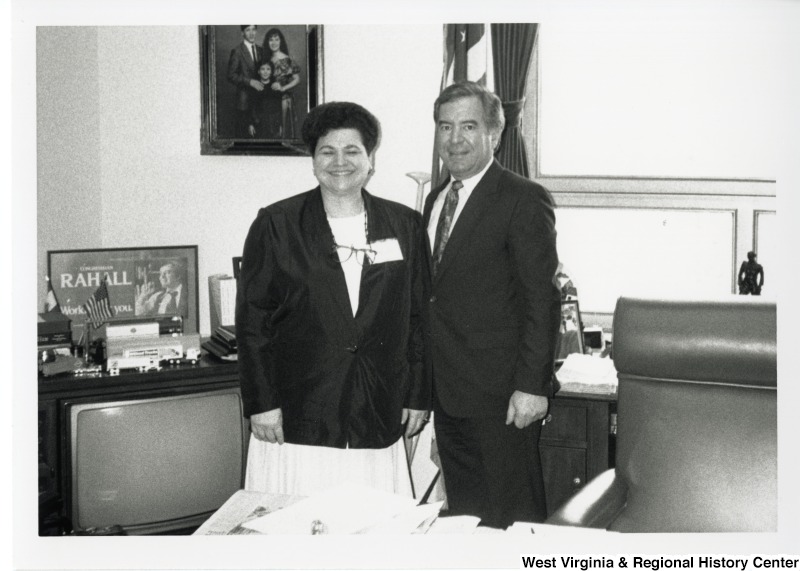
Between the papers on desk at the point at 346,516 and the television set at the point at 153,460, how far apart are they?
104 centimetres

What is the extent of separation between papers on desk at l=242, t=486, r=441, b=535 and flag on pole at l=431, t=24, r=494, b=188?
1.65m

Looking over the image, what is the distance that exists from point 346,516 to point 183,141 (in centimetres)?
197

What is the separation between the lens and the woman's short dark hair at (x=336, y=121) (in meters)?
2.07

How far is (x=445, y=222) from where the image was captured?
2240 mm

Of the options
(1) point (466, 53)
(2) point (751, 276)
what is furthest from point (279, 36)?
(2) point (751, 276)

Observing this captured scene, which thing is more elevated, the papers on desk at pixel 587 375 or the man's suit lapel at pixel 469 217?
the man's suit lapel at pixel 469 217

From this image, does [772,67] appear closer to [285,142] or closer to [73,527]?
[285,142]

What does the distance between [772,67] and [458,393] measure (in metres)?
1.68

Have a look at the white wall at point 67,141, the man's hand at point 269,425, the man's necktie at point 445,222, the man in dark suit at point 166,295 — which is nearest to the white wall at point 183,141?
the white wall at point 67,141

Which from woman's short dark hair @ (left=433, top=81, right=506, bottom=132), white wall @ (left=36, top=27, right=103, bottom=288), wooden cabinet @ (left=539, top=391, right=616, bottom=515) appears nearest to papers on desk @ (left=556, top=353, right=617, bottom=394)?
wooden cabinet @ (left=539, top=391, right=616, bottom=515)

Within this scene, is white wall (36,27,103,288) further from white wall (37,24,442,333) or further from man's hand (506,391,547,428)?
man's hand (506,391,547,428)

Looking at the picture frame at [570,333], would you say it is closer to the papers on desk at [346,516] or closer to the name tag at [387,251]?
the name tag at [387,251]

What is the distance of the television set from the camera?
2.34 m

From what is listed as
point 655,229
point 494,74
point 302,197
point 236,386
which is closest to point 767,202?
point 655,229
